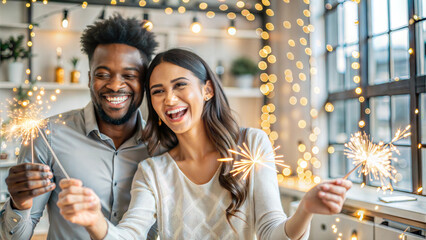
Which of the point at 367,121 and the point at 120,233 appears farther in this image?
the point at 367,121

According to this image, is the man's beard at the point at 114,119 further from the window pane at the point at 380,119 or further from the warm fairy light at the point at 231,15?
the warm fairy light at the point at 231,15

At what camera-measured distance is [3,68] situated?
373 cm

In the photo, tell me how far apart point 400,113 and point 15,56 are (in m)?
3.25

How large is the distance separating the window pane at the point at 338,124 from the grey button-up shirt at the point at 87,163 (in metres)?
2.04

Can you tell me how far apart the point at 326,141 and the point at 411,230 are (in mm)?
1512

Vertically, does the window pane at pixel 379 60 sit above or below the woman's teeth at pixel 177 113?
above

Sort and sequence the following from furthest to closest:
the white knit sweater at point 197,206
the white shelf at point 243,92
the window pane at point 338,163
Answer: the white shelf at point 243,92, the window pane at point 338,163, the white knit sweater at point 197,206

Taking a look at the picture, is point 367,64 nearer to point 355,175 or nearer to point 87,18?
point 355,175

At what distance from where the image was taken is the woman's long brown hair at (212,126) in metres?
1.42

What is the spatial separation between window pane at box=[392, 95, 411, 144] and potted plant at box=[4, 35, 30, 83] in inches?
123

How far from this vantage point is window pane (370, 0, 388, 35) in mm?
2686

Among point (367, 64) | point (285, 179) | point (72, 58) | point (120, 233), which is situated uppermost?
point (72, 58)

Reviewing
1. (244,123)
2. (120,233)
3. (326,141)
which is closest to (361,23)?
(326,141)

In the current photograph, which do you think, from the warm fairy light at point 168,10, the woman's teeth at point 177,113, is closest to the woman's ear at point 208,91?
the woman's teeth at point 177,113
